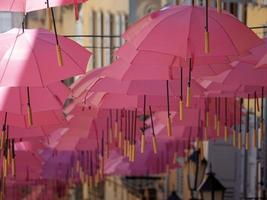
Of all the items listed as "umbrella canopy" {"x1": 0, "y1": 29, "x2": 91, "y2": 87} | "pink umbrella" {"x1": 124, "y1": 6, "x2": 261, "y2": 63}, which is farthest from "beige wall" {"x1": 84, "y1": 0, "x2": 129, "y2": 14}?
"pink umbrella" {"x1": 124, "y1": 6, "x2": 261, "y2": 63}

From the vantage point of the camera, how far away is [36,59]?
428 inches

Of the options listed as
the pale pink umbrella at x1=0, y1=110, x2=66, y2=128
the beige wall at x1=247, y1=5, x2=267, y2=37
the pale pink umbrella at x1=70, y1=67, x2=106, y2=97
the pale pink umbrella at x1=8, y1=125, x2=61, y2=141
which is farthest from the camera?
the beige wall at x1=247, y1=5, x2=267, y2=37

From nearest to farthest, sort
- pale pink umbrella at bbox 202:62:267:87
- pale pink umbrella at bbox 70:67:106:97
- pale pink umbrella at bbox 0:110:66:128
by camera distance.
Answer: pale pink umbrella at bbox 202:62:267:87 → pale pink umbrella at bbox 0:110:66:128 → pale pink umbrella at bbox 70:67:106:97

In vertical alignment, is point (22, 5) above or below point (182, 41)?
above

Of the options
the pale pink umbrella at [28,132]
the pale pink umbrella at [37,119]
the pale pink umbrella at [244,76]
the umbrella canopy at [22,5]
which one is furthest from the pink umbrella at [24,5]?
the pale pink umbrella at [28,132]

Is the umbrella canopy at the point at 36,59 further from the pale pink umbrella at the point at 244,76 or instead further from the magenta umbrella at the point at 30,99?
the pale pink umbrella at the point at 244,76

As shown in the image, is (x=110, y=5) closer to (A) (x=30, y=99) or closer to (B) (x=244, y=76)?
(B) (x=244, y=76)

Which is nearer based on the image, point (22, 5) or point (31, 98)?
point (22, 5)

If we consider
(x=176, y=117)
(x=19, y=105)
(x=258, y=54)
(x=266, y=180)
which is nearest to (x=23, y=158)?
(x=176, y=117)

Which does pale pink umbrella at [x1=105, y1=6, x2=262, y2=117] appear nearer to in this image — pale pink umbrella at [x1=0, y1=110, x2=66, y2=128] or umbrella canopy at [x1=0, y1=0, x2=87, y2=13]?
umbrella canopy at [x1=0, y1=0, x2=87, y2=13]

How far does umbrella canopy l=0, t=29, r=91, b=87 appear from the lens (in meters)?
10.6

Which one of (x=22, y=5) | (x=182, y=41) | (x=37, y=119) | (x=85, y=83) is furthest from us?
(x=85, y=83)

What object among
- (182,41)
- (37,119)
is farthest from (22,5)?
(37,119)

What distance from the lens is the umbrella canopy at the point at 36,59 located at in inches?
417
